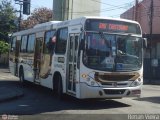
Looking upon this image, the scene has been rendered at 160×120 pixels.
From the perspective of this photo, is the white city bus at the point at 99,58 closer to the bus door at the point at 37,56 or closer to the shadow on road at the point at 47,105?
the shadow on road at the point at 47,105

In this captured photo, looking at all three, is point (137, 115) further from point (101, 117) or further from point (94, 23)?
point (94, 23)

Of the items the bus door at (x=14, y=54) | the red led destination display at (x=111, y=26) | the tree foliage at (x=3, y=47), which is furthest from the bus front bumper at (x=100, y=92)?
the tree foliage at (x=3, y=47)

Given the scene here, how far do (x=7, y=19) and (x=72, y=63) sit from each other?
4557cm

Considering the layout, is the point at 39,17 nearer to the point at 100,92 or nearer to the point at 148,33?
the point at 148,33

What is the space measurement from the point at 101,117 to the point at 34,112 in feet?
7.34

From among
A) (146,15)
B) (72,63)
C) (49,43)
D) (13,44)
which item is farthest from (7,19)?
(72,63)

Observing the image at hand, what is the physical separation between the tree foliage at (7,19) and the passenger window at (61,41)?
42.7m

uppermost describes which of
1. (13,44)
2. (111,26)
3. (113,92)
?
(111,26)

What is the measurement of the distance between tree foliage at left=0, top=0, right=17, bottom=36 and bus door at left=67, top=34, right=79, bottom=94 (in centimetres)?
4438

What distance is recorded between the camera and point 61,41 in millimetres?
16891

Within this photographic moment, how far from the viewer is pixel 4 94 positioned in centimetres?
1761

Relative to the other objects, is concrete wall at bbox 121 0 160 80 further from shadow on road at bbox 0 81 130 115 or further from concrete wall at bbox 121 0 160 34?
shadow on road at bbox 0 81 130 115

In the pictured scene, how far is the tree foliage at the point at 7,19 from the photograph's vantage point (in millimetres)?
59219

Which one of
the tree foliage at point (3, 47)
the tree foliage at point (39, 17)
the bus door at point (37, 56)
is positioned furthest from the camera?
the tree foliage at point (39, 17)
